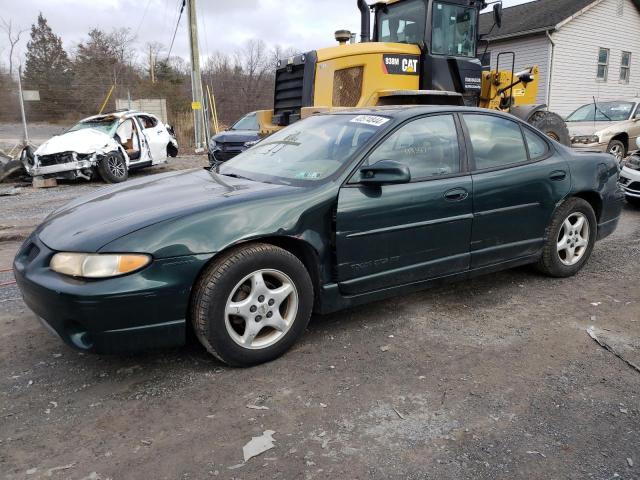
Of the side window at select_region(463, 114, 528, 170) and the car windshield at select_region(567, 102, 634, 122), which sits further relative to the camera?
the car windshield at select_region(567, 102, 634, 122)

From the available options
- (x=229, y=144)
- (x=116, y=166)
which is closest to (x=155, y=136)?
(x=116, y=166)

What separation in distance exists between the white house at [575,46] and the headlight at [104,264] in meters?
20.0

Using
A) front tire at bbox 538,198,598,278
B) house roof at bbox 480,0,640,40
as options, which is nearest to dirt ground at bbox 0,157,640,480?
front tire at bbox 538,198,598,278

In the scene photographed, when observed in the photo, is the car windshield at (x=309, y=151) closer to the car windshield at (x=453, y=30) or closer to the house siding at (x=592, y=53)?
the car windshield at (x=453, y=30)

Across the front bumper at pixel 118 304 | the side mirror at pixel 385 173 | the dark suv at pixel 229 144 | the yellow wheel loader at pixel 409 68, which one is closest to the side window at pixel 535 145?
the side mirror at pixel 385 173

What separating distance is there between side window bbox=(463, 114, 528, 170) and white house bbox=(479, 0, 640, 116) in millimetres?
17497

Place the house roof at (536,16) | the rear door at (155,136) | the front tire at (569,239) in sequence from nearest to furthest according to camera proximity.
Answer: the front tire at (569,239) < the rear door at (155,136) < the house roof at (536,16)

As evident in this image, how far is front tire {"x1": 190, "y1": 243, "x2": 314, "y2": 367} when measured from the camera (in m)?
2.88

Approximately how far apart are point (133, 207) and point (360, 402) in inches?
68.9

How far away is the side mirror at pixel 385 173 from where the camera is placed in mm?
3244

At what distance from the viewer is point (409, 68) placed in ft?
26.5

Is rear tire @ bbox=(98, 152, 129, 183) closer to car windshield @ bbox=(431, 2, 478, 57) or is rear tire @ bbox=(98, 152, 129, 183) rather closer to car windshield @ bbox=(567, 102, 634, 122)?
car windshield @ bbox=(431, 2, 478, 57)

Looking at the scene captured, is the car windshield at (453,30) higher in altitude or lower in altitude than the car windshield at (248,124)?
higher

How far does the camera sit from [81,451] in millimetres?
2379
